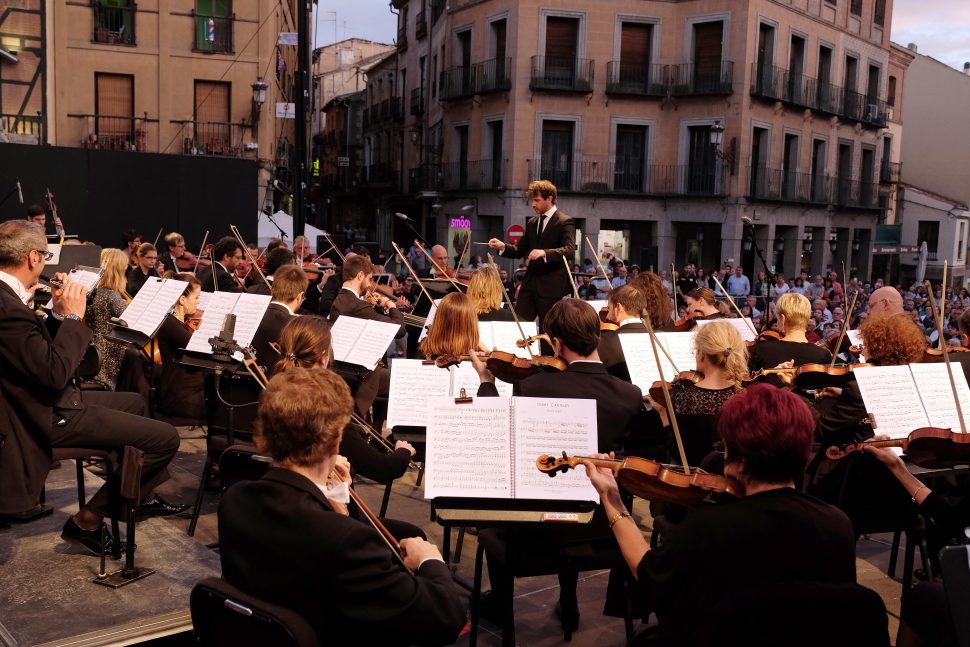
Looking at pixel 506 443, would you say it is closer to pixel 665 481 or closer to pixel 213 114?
pixel 665 481

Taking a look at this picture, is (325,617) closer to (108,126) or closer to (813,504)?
(813,504)

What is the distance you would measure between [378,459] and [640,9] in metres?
23.3

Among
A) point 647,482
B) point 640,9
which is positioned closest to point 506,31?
point 640,9

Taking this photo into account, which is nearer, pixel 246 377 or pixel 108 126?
pixel 246 377

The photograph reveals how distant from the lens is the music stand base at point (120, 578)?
3.91m

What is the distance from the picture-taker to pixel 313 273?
335 inches

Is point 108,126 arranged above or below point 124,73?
below

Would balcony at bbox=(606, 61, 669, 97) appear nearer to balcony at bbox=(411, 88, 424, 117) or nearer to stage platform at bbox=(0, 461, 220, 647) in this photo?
balcony at bbox=(411, 88, 424, 117)

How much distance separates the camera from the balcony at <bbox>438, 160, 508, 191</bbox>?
25.3m

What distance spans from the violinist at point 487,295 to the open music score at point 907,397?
3216mm

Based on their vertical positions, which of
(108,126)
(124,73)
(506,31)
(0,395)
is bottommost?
(0,395)

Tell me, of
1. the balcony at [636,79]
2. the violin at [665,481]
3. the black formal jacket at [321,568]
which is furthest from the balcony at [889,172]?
the black formal jacket at [321,568]

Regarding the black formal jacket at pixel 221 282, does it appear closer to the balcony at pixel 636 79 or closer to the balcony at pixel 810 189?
the balcony at pixel 636 79

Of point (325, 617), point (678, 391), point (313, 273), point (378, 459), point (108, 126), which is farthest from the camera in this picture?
point (108, 126)
